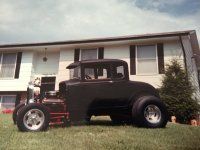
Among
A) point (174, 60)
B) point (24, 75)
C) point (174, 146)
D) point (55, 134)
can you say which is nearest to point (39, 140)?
point (55, 134)

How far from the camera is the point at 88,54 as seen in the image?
18.8m

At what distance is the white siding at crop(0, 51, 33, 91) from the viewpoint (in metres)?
19.3

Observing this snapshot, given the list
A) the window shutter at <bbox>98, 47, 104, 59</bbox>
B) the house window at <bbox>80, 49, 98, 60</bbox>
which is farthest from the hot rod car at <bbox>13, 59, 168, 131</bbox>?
the house window at <bbox>80, 49, 98, 60</bbox>

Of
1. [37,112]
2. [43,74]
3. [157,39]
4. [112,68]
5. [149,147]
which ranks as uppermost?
[157,39]

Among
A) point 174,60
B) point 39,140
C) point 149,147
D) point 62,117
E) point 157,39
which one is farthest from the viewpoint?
point 157,39

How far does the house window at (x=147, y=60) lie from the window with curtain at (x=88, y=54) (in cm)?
310

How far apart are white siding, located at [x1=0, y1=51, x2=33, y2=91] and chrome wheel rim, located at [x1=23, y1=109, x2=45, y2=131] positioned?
12881 mm

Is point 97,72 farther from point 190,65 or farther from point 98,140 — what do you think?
point 190,65

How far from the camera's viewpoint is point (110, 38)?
17422mm

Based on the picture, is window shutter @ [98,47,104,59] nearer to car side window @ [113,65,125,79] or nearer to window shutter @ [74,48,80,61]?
window shutter @ [74,48,80,61]

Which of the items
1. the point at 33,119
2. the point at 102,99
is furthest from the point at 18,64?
the point at 33,119

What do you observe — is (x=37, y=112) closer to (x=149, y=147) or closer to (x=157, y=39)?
(x=149, y=147)

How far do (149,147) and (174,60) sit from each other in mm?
11763

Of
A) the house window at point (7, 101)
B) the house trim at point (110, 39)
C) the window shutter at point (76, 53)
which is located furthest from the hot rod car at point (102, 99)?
the house window at point (7, 101)
